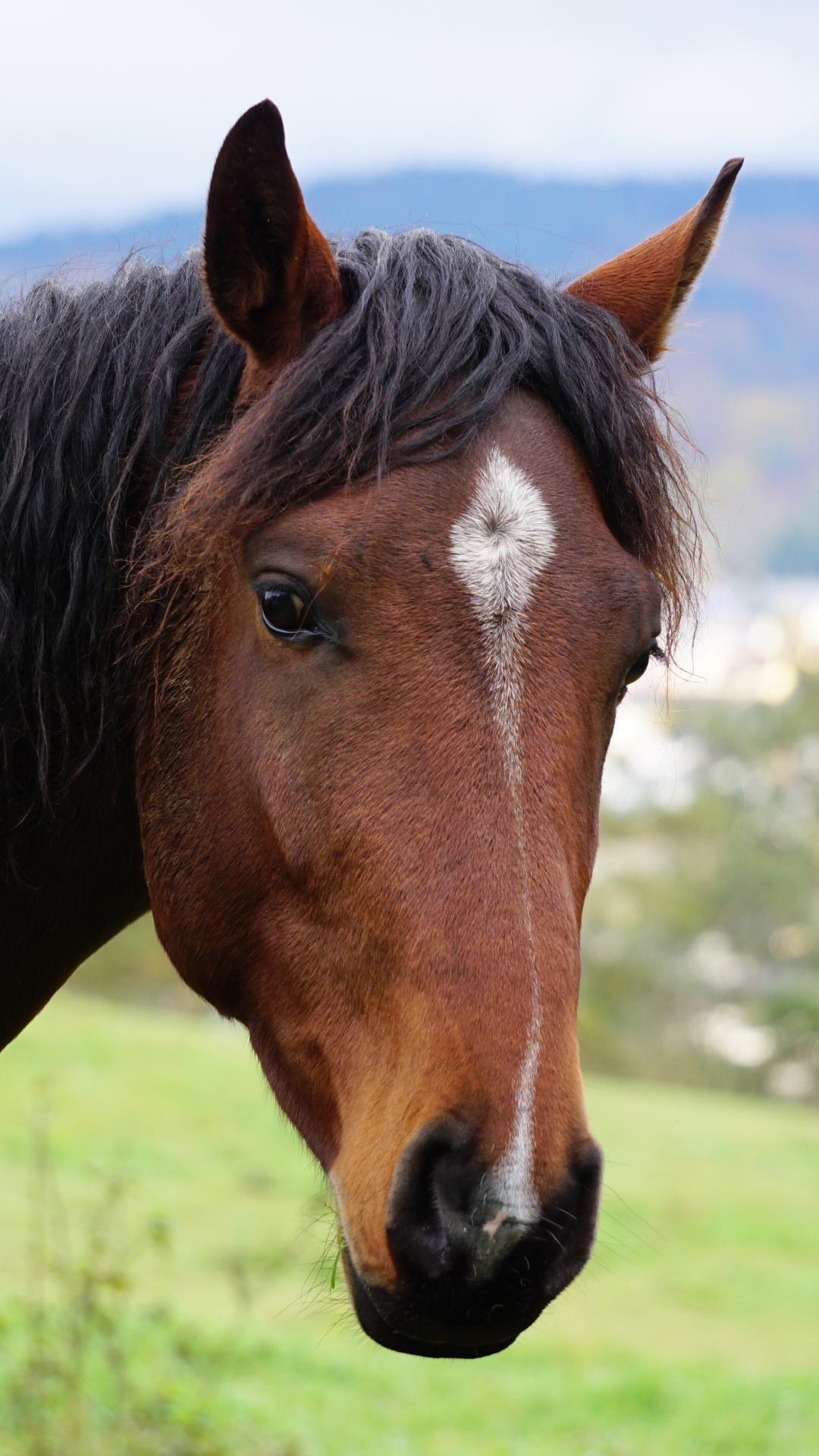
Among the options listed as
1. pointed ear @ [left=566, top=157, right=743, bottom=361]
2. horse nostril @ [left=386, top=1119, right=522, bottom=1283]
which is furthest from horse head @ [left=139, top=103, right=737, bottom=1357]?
pointed ear @ [left=566, top=157, right=743, bottom=361]

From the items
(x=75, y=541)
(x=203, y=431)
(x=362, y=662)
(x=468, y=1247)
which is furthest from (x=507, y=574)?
(x=468, y=1247)

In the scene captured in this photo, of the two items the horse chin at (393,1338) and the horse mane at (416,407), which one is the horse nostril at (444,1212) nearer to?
the horse chin at (393,1338)

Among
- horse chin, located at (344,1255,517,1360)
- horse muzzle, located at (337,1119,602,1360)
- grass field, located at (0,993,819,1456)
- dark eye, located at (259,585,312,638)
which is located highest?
dark eye, located at (259,585,312,638)

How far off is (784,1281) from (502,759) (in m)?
13.9

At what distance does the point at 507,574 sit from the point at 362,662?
278 millimetres

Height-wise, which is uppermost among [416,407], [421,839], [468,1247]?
[416,407]

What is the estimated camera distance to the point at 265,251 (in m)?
A: 2.20

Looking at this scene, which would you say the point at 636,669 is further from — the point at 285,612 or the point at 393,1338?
the point at 393,1338

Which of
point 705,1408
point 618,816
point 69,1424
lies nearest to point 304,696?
point 69,1424

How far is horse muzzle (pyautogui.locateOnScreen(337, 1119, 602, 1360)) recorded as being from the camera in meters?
1.63

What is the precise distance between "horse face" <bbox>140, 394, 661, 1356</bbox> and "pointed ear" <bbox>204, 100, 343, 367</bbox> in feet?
1.25

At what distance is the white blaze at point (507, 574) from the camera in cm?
190

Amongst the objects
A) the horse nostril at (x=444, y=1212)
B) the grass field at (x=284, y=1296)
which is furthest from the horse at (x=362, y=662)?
the grass field at (x=284, y=1296)

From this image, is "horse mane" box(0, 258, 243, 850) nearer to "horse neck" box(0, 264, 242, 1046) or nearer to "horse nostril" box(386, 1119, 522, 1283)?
"horse neck" box(0, 264, 242, 1046)
